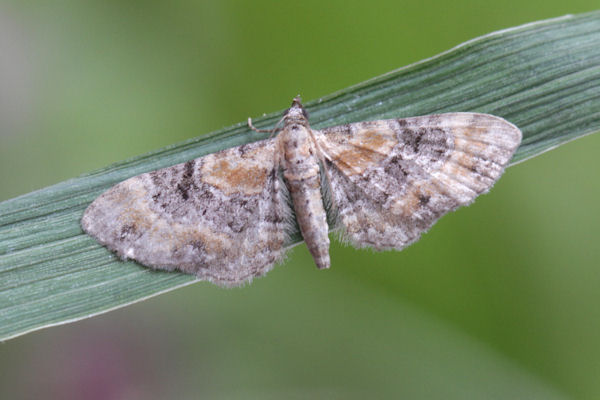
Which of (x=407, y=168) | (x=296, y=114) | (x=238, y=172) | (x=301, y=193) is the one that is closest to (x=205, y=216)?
(x=238, y=172)

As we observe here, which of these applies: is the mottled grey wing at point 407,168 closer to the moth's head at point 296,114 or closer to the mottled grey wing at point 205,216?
the moth's head at point 296,114

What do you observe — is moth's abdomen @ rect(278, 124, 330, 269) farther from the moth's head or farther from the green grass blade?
the green grass blade

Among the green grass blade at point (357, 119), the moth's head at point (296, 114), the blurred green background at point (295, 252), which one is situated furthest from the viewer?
the blurred green background at point (295, 252)

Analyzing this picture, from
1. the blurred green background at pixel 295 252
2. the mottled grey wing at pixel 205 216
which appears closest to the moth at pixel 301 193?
the mottled grey wing at pixel 205 216

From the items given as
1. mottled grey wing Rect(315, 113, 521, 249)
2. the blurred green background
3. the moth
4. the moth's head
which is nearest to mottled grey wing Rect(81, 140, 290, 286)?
the moth

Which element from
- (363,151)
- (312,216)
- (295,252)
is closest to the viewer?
(312,216)

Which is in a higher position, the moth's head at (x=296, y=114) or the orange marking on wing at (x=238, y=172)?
the moth's head at (x=296, y=114)

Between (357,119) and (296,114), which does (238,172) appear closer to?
(296,114)
